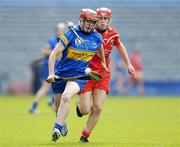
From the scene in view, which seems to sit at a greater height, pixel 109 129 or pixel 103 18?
pixel 103 18

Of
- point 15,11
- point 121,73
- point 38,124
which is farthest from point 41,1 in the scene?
point 38,124

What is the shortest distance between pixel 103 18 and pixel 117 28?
26.6m

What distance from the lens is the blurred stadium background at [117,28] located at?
122 feet

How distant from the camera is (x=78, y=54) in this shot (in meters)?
11.5

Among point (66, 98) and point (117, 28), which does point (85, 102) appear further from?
point (117, 28)

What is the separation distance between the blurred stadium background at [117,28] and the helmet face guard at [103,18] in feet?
77.8

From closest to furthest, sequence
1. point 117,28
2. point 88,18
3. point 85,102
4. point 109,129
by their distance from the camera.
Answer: point 88,18
point 85,102
point 109,129
point 117,28

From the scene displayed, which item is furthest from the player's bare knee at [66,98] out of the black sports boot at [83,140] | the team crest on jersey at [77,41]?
the black sports boot at [83,140]

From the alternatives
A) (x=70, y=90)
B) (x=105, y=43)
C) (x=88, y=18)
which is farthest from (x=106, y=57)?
(x=70, y=90)

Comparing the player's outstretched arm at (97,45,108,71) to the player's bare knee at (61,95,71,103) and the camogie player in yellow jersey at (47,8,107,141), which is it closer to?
the camogie player in yellow jersey at (47,8,107,141)

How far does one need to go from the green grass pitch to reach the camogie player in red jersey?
39cm

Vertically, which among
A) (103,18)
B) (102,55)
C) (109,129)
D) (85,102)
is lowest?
(109,129)

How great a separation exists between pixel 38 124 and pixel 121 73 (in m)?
19.0

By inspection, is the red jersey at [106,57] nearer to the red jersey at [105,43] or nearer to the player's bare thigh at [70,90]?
the red jersey at [105,43]
